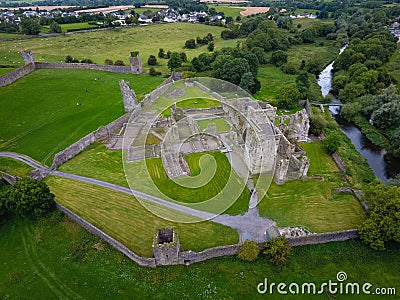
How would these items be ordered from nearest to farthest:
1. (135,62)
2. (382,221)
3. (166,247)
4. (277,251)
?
Result: 1. (166,247)
2. (277,251)
3. (382,221)
4. (135,62)

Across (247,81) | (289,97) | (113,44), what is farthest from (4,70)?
(289,97)

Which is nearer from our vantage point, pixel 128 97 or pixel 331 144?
pixel 331 144

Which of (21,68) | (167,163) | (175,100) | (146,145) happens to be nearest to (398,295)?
(167,163)

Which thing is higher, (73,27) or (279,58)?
(279,58)

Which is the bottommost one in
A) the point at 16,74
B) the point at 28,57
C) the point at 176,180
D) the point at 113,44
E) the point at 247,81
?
the point at 113,44

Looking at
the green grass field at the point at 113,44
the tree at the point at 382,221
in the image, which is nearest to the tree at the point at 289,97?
the tree at the point at 382,221

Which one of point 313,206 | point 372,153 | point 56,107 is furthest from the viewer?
point 56,107

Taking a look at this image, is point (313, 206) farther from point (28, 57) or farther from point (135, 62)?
point (28, 57)
